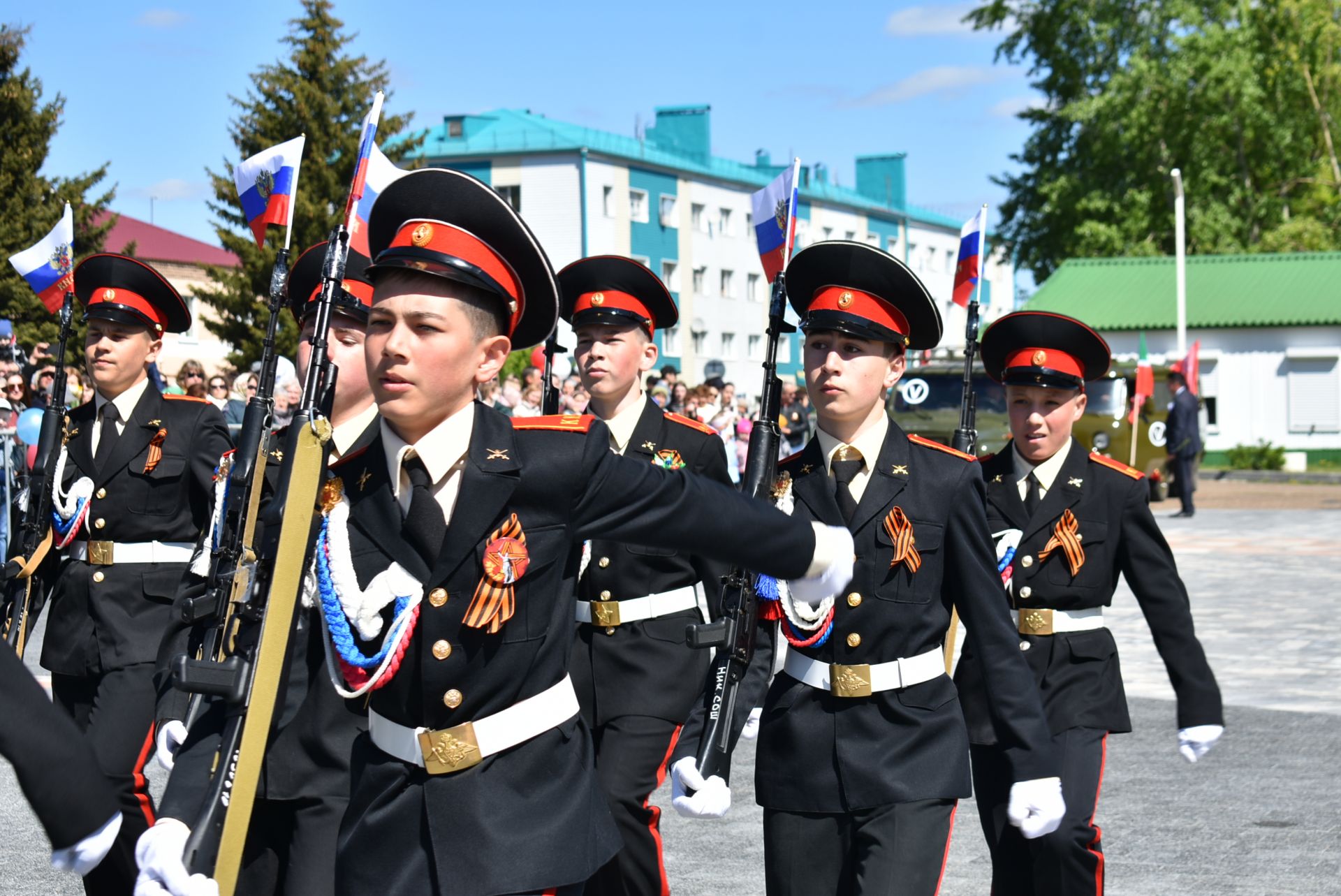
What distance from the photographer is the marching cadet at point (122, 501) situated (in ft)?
19.9

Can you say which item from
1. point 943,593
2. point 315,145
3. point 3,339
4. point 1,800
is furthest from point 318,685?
point 315,145

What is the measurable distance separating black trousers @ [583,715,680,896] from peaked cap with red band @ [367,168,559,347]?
240 cm

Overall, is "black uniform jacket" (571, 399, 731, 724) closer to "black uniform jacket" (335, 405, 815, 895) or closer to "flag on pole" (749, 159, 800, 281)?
"flag on pole" (749, 159, 800, 281)

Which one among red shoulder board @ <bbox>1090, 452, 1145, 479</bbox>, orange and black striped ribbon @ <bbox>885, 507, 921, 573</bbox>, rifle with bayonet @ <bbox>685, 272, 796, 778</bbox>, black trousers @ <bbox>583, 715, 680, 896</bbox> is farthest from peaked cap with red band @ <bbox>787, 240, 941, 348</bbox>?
black trousers @ <bbox>583, 715, 680, 896</bbox>

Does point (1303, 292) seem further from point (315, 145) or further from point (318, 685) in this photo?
point (318, 685)

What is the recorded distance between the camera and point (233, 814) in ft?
10.2

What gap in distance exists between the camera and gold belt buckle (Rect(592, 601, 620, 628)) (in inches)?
239

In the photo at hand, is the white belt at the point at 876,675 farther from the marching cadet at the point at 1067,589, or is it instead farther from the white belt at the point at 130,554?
the white belt at the point at 130,554

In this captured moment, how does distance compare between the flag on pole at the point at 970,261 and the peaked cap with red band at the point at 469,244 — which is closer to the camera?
the peaked cap with red band at the point at 469,244

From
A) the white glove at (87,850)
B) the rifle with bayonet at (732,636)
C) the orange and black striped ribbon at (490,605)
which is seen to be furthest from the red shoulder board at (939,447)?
the white glove at (87,850)

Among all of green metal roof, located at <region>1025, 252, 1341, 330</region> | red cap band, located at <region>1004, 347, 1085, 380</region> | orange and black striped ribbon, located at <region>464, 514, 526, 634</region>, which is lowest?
orange and black striped ribbon, located at <region>464, 514, 526, 634</region>

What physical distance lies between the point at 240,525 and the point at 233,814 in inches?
58.7

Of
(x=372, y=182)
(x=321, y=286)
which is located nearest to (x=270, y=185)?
(x=372, y=182)

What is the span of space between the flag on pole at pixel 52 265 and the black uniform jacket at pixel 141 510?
1599 mm
